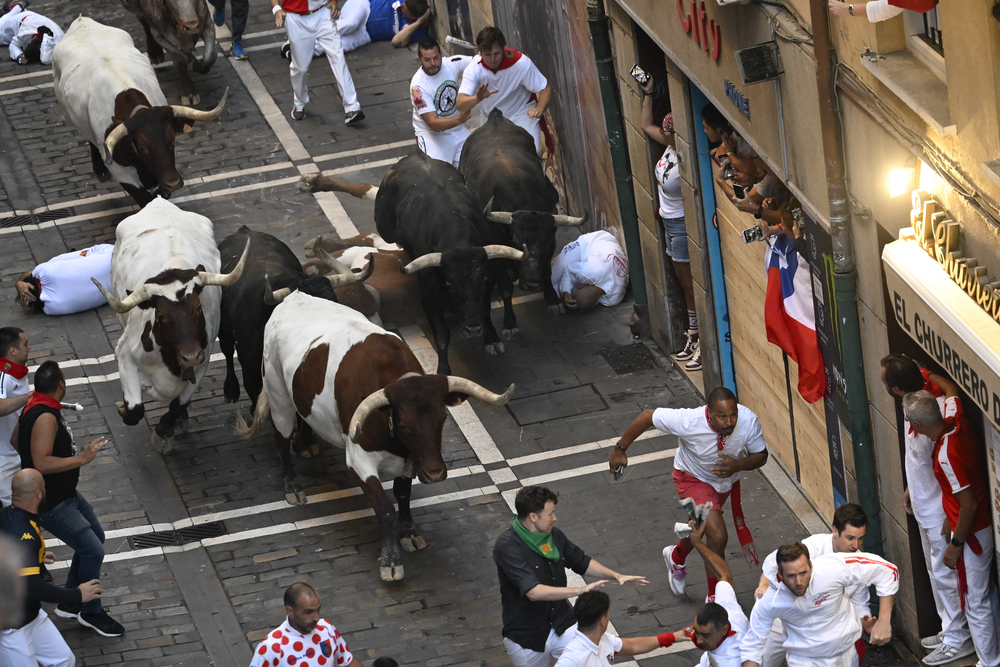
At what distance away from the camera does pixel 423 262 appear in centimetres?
1373

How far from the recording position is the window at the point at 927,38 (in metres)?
8.05

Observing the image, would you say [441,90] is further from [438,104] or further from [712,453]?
[712,453]

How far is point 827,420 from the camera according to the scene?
34.3 ft

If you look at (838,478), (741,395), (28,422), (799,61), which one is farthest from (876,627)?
(28,422)

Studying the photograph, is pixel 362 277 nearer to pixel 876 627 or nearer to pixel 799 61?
pixel 799 61

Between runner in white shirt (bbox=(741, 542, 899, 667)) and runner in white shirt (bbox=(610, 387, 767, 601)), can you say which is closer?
runner in white shirt (bbox=(741, 542, 899, 667))

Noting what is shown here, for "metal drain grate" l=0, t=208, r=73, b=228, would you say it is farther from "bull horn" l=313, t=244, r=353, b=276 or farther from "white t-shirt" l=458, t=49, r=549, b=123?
"white t-shirt" l=458, t=49, r=549, b=123

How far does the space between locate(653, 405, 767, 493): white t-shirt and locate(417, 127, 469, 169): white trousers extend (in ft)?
23.7

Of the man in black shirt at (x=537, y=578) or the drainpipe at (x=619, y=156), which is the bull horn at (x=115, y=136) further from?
the man in black shirt at (x=537, y=578)

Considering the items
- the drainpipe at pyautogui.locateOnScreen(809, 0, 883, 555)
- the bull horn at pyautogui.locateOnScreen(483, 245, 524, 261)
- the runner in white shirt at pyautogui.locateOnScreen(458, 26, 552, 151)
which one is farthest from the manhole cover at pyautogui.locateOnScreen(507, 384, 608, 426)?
the drainpipe at pyautogui.locateOnScreen(809, 0, 883, 555)

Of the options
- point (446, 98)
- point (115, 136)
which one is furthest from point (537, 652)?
point (115, 136)

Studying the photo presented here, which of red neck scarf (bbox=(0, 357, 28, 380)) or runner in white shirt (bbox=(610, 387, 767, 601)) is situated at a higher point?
red neck scarf (bbox=(0, 357, 28, 380))

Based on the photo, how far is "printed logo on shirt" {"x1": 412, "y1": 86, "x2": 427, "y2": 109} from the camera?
54.1 ft

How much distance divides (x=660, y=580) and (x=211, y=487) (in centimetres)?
431
